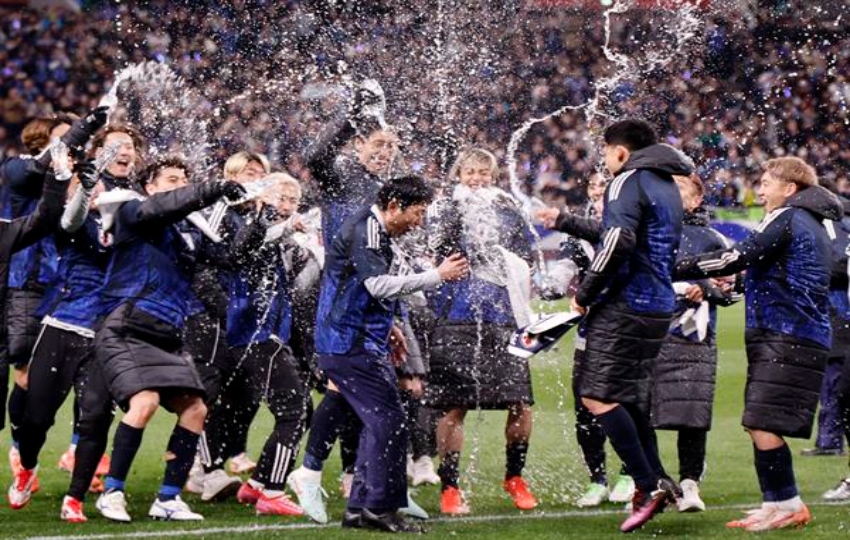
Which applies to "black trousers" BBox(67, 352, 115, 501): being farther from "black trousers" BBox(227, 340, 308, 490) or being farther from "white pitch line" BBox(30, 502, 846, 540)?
"black trousers" BBox(227, 340, 308, 490)

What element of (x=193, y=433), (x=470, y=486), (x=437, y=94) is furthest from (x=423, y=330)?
(x=437, y=94)

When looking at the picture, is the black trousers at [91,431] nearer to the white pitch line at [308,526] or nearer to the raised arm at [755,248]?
the white pitch line at [308,526]

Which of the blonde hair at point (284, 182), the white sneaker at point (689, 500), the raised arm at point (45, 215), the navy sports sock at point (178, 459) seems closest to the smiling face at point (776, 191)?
the white sneaker at point (689, 500)

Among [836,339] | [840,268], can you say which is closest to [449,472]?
[840,268]

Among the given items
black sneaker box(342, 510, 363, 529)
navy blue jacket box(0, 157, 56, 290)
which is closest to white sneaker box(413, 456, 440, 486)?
black sneaker box(342, 510, 363, 529)

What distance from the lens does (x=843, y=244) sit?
1028cm

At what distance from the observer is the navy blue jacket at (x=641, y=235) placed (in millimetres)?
7270

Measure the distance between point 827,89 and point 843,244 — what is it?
1915 cm

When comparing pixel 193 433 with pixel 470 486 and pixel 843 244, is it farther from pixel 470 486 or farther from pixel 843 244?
pixel 843 244

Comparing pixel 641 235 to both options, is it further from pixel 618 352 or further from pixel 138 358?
pixel 138 358

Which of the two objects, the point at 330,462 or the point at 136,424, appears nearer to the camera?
the point at 136,424

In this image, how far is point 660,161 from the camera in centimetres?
746

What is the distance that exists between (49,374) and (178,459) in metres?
0.95

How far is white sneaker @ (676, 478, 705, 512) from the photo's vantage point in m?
8.15
